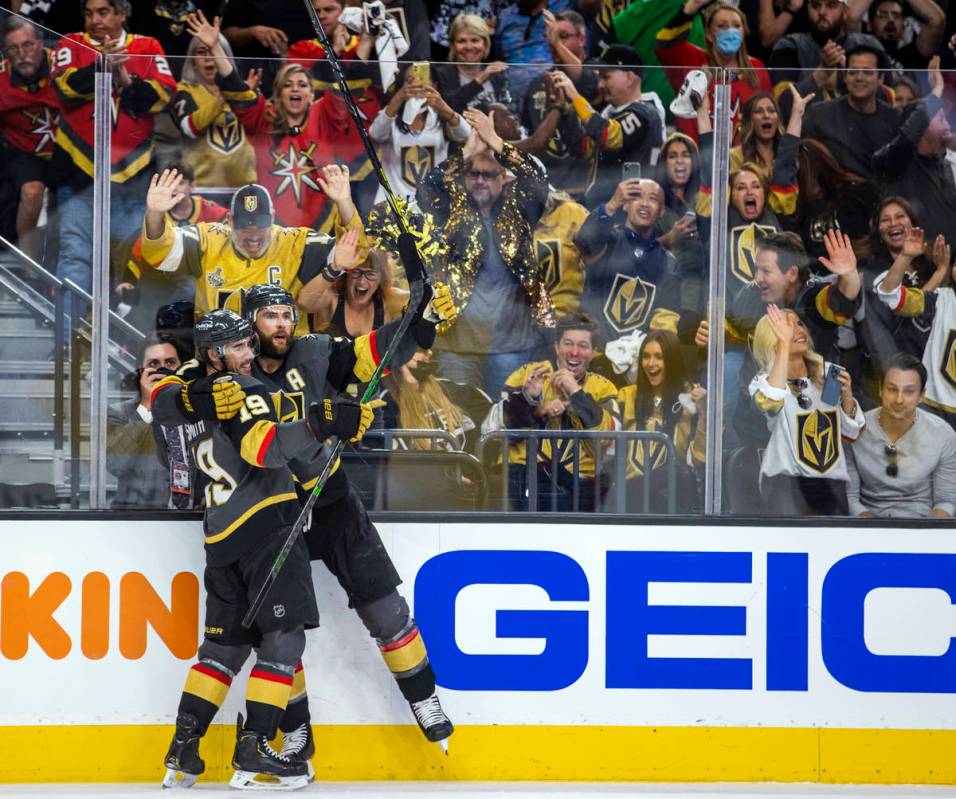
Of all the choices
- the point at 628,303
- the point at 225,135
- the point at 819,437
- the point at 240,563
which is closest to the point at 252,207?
the point at 225,135

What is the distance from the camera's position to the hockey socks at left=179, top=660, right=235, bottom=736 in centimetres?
329

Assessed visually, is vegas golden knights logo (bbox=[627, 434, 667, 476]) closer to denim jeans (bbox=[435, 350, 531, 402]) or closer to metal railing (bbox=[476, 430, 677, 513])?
metal railing (bbox=[476, 430, 677, 513])

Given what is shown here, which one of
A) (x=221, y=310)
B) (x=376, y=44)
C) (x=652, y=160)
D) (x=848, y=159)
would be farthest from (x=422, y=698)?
(x=376, y=44)

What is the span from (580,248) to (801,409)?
2.62 ft

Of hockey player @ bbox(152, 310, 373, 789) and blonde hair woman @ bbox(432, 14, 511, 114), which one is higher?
blonde hair woman @ bbox(432, 14, 511, 114)

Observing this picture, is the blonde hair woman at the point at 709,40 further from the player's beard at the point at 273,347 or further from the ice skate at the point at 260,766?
the ice skate at the point at 260,766

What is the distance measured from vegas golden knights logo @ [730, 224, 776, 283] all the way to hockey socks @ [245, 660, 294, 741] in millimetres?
1713

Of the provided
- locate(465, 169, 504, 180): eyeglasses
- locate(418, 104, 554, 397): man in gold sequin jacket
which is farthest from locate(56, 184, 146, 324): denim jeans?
locate(465, 169, 504, 180): eyeglasses

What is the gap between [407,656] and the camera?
11.1 ft

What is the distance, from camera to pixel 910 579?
3520 millimetres

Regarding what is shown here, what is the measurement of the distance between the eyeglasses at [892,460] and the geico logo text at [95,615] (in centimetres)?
204

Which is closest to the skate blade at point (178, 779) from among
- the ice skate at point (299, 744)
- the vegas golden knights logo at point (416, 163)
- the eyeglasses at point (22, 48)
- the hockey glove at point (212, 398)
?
the ice skate at point (299, 744)

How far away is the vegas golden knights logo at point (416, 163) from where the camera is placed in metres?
3.53

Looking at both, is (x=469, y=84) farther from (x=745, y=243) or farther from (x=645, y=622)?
(x=645, y=622)
